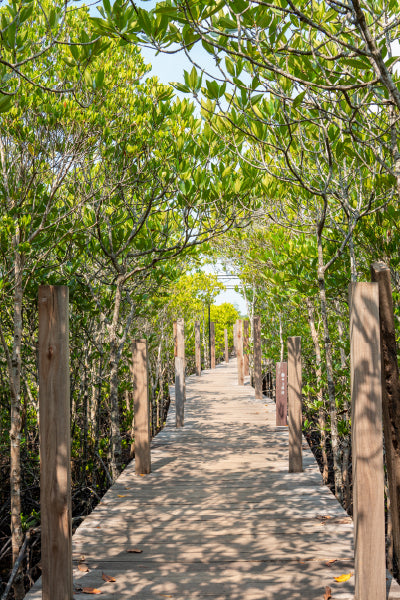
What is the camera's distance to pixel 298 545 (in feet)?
10.5

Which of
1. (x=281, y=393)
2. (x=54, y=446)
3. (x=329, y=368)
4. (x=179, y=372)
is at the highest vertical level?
(x=329, y=368)

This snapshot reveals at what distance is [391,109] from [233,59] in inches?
41.3

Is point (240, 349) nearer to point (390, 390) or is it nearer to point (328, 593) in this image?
point (328, 593)

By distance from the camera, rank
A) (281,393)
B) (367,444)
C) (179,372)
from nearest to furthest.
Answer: (367,444) → (281,393) → (179,372)

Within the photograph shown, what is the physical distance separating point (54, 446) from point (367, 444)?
54.2 inches

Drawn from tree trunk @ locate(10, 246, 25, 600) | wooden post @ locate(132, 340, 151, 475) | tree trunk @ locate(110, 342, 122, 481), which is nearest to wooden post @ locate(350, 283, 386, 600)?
tree trunk @ locate(10, 246, 25, 600)

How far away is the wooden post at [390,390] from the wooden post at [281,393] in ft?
12.3

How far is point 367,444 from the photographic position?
228cm

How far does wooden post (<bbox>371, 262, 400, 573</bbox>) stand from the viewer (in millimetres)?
2250

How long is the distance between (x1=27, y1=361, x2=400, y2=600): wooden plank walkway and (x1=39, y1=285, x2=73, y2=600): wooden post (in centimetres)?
36

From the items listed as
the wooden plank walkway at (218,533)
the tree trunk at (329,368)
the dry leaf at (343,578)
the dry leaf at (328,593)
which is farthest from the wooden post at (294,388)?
the dry leaf at (328,593)

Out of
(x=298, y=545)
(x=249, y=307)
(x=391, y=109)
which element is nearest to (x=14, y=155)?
(x=391, y=109)

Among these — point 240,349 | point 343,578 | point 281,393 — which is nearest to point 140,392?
point 343,578

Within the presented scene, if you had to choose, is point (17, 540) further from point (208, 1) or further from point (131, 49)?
point (131, 49)
